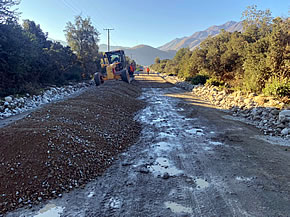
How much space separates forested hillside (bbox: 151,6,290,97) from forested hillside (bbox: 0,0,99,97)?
1330 centimetres

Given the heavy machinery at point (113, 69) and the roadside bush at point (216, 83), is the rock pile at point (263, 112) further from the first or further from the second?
the heavy machinery at point (113, 69)

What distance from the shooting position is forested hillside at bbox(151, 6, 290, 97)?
962 centimetres

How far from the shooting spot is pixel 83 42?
25719 mm

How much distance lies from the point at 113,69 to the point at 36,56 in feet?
19.1

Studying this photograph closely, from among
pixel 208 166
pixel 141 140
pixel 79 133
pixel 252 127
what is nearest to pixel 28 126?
pixel 79 133

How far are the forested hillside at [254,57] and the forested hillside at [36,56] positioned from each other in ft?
43.6

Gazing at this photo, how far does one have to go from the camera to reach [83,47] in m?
25.5

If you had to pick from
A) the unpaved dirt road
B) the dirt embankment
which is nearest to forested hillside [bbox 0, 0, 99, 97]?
the dirt embankment

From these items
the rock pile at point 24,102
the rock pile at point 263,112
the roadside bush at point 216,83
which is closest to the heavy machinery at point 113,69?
the rock pile at point 24,102

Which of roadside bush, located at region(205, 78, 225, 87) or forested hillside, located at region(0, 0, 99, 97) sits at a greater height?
forested hillside, located at region(0, 0, 99, 97)

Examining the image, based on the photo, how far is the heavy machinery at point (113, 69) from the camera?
1705cm

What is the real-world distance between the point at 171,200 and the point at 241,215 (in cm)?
103

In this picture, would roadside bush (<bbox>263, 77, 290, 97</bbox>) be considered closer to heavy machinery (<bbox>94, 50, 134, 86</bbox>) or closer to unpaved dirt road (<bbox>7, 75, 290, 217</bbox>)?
unpaved dirt road (<bbox>7, 75, 290, 217</bbox>)

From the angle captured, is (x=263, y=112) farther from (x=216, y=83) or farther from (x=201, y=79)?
(x=201, y=79)
